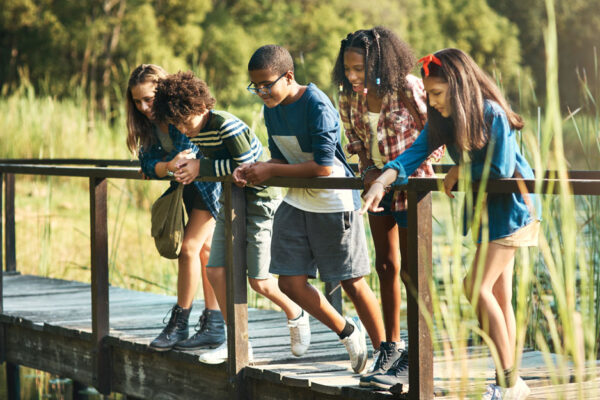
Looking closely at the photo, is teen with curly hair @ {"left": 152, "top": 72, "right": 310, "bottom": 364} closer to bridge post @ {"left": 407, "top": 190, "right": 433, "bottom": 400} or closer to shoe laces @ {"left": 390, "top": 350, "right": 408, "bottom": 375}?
shoe laces @ {"left": 390, "top": 350, "right": 408, "bottom": 375}

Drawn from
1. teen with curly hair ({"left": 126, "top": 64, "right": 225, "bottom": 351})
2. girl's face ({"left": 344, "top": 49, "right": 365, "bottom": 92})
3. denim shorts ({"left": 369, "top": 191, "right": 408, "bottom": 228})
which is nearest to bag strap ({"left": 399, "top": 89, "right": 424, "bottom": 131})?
girl's face ({"left": 344, "top": 49, "right": 365, "bottom": 92})

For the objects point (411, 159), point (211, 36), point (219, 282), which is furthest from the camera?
point (211, 36)

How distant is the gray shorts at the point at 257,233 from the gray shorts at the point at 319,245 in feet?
A: 0.88

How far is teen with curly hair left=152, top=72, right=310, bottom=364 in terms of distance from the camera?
141 inches

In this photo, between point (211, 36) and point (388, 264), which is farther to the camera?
point (211, 36)

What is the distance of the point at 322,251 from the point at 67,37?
18016mm

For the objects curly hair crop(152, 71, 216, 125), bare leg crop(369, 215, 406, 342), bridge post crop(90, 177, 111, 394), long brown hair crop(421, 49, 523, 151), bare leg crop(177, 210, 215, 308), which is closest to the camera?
long brown hair crop(421, 49, 523, 151)

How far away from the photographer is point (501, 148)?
2.77 meters

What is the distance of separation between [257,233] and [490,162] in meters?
1.24

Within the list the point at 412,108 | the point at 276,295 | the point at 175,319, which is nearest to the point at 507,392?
the point at 412,108

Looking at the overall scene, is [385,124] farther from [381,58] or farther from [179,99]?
[179,99]

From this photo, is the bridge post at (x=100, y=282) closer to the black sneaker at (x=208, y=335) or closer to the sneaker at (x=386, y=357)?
the black sneaker at (x=208, y=335)

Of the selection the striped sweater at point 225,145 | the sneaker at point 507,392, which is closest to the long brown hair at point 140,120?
the striped sweater at point 225,145

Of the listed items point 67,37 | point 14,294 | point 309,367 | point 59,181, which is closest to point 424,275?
point 309,367
